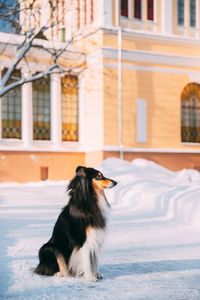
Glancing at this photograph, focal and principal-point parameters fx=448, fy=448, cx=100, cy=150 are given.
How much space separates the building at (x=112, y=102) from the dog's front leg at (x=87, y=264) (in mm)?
15615

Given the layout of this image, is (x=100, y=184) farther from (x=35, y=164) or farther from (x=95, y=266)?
(x=35, y=164)

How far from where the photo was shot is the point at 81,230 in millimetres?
4824

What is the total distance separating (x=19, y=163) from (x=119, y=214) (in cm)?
1051

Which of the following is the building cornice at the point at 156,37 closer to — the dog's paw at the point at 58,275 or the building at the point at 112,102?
the building at the point at 112,102

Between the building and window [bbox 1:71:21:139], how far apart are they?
0.05 m

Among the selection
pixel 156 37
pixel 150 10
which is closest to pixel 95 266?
pixel 156 37

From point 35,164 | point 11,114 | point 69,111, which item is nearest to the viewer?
point 11,114

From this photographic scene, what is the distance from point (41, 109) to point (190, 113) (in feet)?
24.9

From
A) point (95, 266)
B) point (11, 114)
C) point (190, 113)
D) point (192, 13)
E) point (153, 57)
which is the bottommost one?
point (95, 266)

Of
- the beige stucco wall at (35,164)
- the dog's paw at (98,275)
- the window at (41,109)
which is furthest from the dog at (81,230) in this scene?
the window at (41,109)

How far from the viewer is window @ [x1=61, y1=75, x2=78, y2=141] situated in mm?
21641

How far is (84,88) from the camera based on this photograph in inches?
856

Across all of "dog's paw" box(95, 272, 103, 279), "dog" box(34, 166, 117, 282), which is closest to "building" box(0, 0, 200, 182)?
"dog's paw" box(95, 272, 103, 279)

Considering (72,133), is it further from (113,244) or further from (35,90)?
(113,244)
